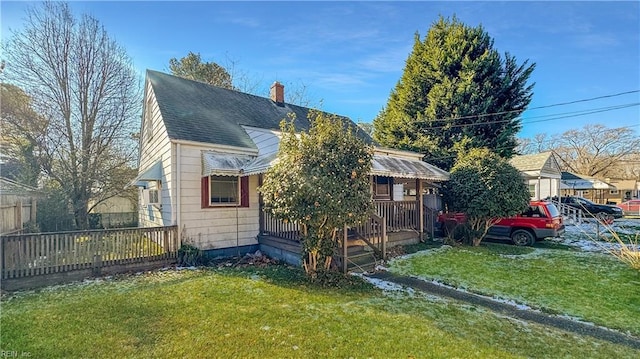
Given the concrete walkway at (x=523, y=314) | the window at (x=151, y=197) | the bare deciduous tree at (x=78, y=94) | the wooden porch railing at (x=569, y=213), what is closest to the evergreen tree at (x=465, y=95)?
the wooden porch railing at (x=569, y=213)

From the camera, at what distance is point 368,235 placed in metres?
9.16

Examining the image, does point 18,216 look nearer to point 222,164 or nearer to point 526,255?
point 222,164

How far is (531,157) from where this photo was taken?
2277 cm

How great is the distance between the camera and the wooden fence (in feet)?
20.6

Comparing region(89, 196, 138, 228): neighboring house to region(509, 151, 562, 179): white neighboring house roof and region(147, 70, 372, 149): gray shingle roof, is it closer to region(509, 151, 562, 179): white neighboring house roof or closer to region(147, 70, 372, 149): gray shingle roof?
region(147, 70, 372, 149): gray shingle roof

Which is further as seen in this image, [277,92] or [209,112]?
[277,92]

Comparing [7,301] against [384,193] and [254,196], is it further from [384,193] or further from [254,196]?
[384,193]

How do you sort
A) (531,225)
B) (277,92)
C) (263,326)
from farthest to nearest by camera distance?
(277,92) < (531,225) < (263,326)

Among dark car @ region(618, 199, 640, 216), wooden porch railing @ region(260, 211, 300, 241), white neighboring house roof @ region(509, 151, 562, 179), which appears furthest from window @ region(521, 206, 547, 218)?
dark car @ region(618, 199, 640, 216)

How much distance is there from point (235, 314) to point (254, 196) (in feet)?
18.8

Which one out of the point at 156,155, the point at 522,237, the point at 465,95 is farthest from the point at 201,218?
the point at 465,95

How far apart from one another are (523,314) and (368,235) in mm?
4581

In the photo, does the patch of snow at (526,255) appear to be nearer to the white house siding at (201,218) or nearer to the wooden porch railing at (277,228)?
the wooden porch railing at (277,228)

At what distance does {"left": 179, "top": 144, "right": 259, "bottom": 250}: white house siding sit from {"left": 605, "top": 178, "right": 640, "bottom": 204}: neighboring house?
4948cm
